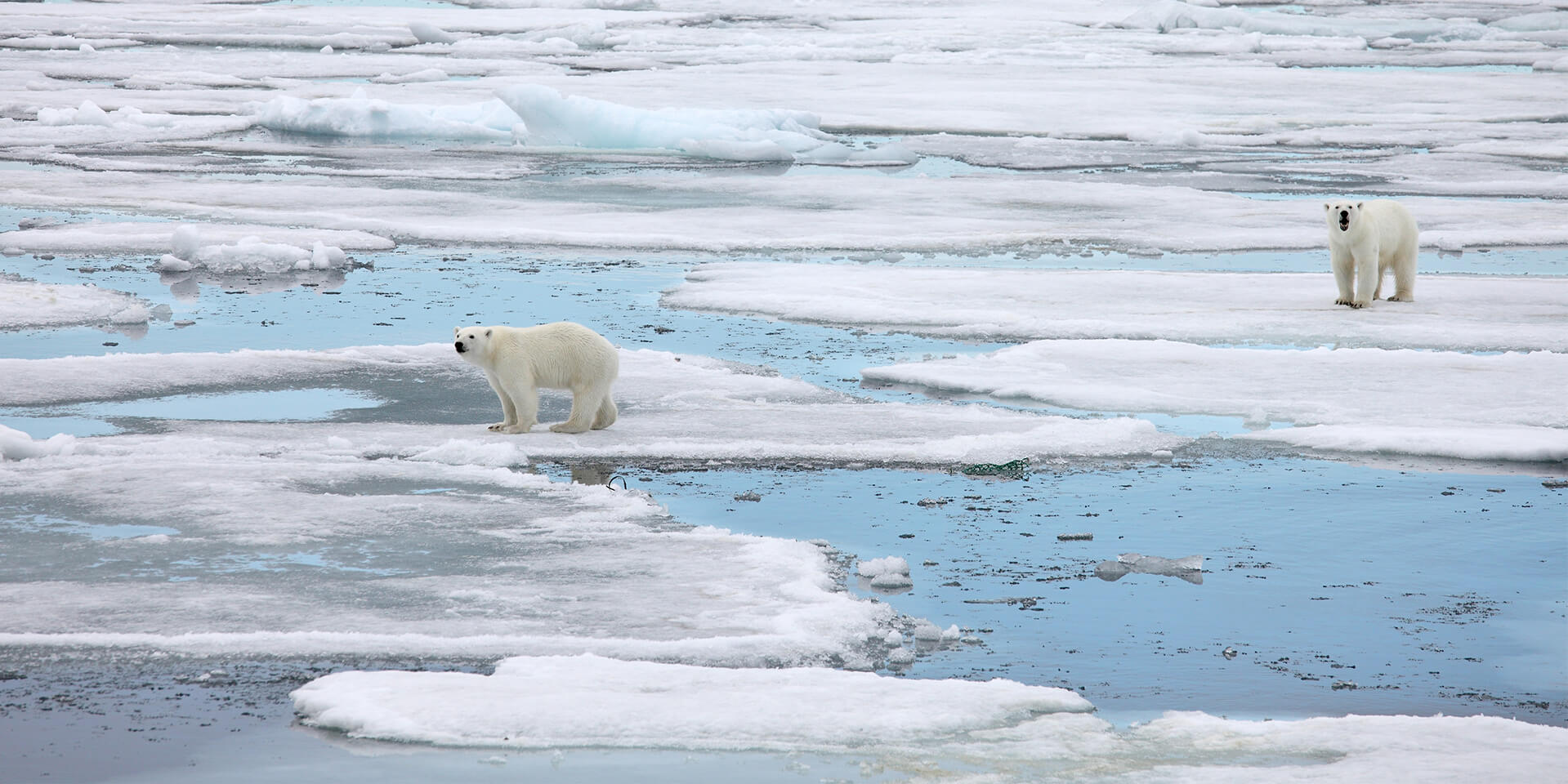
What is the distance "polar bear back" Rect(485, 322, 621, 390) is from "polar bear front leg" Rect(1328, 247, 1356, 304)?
4647mm

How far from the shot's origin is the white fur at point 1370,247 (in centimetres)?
879

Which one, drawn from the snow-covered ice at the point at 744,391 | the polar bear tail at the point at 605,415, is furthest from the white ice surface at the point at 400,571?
the polar bear tail at the point at 605,415

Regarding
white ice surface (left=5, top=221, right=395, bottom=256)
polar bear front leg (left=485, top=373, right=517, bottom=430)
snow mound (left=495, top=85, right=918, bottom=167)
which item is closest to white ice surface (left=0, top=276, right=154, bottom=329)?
white ice surface (left=5, top=221, right=395, bottom=256)

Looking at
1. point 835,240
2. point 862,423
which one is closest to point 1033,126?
point 835,240

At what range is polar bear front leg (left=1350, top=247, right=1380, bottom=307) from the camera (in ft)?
29.2

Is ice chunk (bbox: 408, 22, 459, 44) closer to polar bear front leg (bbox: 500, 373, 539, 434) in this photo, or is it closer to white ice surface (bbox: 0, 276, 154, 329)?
white ice surface (bbox: 0, 276, 154, 329)

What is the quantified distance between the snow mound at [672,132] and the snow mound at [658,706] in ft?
41.1

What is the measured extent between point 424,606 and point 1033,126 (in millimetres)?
15366

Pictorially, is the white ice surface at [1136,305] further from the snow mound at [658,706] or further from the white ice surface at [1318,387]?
the snow mound at [658,706]

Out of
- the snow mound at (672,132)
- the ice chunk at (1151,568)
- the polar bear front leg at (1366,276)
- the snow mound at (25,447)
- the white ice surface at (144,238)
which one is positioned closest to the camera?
the ice chunk at (1151,568)

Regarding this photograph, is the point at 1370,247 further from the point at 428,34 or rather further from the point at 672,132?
the point at 428,34

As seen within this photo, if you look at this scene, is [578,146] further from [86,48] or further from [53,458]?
[86,48]

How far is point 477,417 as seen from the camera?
6.55m

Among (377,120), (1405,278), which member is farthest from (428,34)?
(1405,278)
